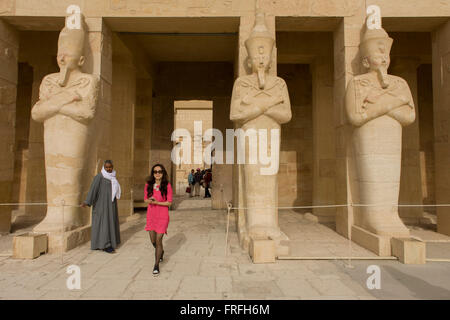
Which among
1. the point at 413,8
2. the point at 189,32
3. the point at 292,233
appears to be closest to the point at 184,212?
the point at 292,233

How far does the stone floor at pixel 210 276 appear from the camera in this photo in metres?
3.03

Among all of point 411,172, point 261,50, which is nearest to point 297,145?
point 411,172

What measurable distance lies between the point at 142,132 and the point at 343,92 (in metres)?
6.39

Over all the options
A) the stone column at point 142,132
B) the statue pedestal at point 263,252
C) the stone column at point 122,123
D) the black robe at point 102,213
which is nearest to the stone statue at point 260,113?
the statue pedestal at point 263,252

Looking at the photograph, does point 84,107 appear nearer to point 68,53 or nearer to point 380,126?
point 68,53

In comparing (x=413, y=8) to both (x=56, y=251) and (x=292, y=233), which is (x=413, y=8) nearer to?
(x=292, y=233)

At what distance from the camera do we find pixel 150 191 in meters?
3.68

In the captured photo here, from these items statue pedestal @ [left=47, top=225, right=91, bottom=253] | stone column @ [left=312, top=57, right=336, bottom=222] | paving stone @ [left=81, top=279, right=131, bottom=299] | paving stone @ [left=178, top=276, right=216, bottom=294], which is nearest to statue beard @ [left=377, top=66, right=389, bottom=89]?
stone column @ [left=312, top=57, right=336, bottom=222]

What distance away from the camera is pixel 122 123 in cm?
784

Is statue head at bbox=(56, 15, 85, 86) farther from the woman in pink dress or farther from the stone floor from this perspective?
the stone floor

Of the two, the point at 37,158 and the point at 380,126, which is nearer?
the point at 380,126

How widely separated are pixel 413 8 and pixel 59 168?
7152 mm

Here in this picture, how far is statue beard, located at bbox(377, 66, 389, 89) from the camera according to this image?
4691mm

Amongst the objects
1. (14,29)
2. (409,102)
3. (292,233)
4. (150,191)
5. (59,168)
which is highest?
(14,29)
